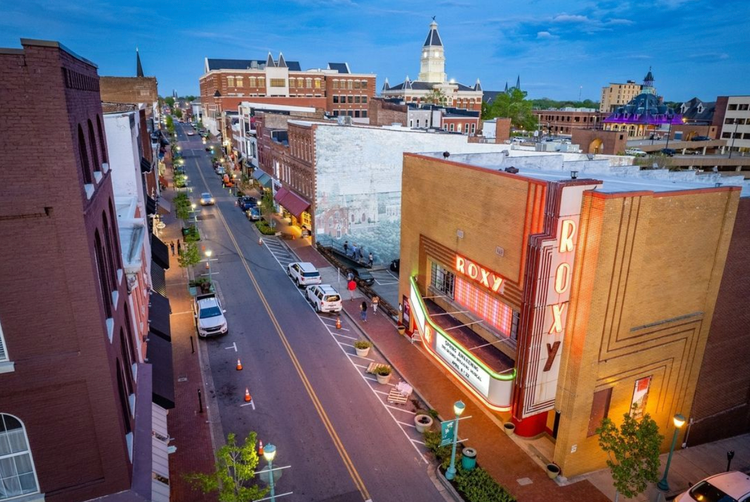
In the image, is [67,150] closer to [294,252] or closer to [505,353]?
[505,353]

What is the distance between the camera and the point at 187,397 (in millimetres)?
22531

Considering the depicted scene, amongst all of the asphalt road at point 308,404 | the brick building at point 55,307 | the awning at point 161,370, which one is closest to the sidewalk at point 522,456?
the asphalt road at point 308,404

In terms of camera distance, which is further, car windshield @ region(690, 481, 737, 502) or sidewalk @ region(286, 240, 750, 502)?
sidewalk @ region(286, 240, 750, 502)

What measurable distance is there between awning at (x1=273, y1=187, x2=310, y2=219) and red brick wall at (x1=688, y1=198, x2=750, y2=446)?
116 ft

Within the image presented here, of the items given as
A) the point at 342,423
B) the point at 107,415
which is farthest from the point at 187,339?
the point at 107,415

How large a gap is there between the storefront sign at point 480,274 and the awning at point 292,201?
90.6ft

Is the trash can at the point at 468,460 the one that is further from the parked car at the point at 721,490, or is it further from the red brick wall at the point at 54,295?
the red brick wall at the point at 54,295

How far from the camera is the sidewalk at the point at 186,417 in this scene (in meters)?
17.6

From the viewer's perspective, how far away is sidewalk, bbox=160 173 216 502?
1762cm

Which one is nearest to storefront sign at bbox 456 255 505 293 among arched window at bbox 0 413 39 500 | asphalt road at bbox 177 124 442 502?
asphalt road at bbox 177 124 442 502

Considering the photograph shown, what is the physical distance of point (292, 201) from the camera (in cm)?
5125

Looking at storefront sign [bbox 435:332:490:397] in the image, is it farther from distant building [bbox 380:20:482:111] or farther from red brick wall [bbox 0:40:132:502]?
distant building [bbox 380:20:482:111]

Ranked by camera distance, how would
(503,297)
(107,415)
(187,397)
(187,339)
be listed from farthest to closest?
(187,339), (187,397), (503,297), (107,415)

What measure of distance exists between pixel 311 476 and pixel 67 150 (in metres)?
13.9
